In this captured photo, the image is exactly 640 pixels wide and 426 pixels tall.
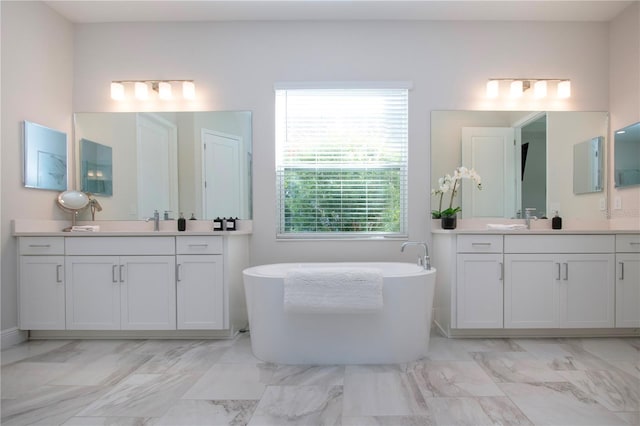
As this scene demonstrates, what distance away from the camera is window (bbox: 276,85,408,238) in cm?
324

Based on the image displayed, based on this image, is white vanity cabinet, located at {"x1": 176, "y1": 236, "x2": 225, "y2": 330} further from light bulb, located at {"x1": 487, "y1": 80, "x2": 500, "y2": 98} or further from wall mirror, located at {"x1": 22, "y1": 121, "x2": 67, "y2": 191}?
light bulb, located at {"x1": 487, "y1": 80, "x2": 500, "y2": 98}

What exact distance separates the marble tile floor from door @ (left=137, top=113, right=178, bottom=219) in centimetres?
119

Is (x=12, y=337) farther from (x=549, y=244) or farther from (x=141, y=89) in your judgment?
(x=549, y=244)

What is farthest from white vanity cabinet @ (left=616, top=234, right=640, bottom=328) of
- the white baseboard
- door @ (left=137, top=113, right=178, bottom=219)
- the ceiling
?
the white baseboard

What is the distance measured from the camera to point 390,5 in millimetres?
2980

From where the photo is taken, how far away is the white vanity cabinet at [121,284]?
2.72m

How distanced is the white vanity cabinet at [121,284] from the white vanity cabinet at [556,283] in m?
2.58

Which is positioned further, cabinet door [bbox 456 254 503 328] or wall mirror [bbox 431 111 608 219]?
wall mirror [bbox 431 111 608 219]

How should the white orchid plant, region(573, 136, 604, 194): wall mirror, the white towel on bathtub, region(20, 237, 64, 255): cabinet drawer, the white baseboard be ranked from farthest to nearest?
region(573, 136, 604, 194): wall mirror < the white orchid plant < region(20, 237, 64, 255): cabinet drawer < the white baseboard < the white towel on bathtub

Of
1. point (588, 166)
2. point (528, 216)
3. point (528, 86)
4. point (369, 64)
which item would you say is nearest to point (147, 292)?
point (369, 64)

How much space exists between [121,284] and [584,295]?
3.49 meters

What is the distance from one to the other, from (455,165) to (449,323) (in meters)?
1.36

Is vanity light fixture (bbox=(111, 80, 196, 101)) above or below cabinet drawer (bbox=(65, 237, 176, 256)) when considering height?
above

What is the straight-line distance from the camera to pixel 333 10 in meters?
3.04
